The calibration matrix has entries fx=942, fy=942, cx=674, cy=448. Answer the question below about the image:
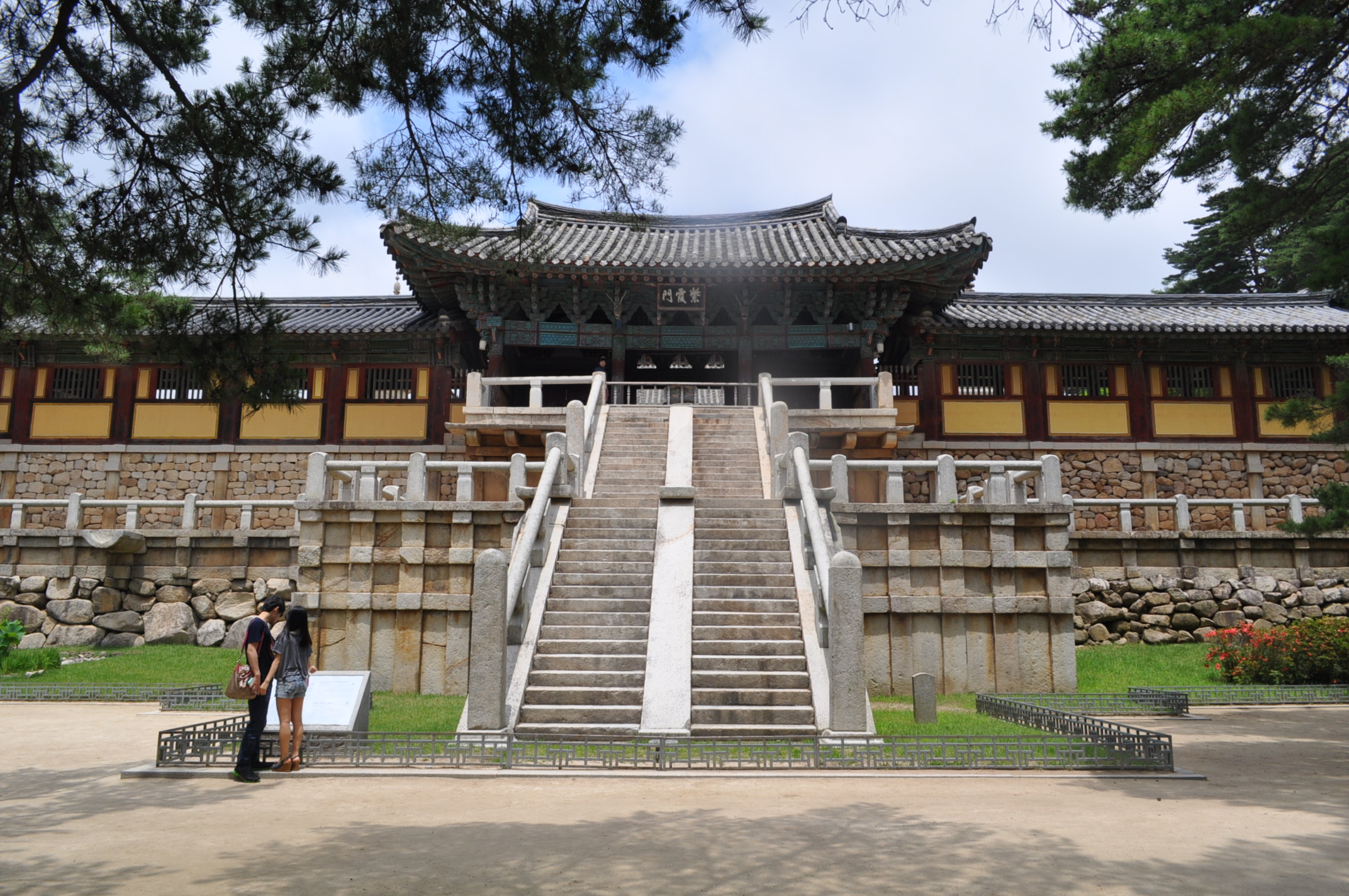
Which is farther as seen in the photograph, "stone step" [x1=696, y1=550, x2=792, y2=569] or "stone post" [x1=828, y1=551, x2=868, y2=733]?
"stone step" [x1=696, y1=550, x2=792, y2=569]

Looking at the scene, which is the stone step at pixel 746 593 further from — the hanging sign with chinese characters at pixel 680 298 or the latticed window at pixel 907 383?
the latticed window at pixel 907 383

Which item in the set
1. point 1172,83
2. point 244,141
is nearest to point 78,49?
point 244,141

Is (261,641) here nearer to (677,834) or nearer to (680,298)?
(677,834)

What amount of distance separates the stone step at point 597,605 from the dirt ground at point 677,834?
354 cm

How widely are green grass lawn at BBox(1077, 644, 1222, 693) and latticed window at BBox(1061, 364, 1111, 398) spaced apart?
717cm

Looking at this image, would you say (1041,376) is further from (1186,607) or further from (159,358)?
(159,358)

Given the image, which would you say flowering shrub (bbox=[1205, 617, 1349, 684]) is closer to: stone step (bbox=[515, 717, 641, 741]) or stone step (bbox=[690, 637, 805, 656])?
stone step (bbox=[690, 637, 805, 656])

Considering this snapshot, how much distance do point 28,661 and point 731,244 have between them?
679 inches

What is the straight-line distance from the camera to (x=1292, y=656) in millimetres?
13867

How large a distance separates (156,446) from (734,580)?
16.7 metres

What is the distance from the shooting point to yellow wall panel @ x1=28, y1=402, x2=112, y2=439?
22250 mm

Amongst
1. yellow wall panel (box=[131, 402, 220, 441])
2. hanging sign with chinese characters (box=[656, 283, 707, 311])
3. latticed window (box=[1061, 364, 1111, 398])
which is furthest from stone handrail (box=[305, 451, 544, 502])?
latticed window (box=[1061, 364, 1111, 398])

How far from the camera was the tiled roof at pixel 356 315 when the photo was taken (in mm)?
21922

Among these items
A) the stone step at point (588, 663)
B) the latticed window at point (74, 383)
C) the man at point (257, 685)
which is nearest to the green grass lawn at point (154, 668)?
the stone step at point (588, 663)
